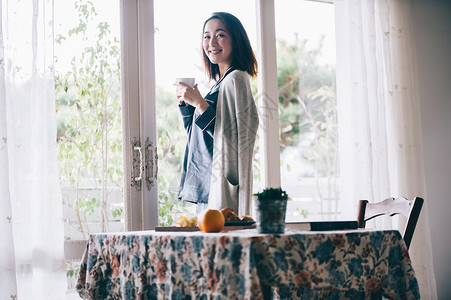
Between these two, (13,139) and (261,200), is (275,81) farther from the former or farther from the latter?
(261,200)

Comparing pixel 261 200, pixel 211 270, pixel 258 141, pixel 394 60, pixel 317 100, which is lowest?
pixel 211 270

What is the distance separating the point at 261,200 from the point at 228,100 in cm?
137

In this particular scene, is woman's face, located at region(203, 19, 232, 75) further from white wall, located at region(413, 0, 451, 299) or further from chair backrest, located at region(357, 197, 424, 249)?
white wall, located at region(413, 0, 451, 299)

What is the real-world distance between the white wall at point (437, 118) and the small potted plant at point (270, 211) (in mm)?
2486

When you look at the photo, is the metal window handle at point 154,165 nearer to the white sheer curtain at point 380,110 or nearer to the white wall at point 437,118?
the white sheer curtain at point 380,110

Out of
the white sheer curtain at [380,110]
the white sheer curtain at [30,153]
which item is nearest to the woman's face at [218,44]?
the white sheer curtain at [30,153]

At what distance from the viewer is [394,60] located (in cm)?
348

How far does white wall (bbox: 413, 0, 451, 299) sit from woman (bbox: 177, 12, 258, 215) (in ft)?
4.74

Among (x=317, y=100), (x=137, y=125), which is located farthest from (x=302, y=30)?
(x=137, y=125)

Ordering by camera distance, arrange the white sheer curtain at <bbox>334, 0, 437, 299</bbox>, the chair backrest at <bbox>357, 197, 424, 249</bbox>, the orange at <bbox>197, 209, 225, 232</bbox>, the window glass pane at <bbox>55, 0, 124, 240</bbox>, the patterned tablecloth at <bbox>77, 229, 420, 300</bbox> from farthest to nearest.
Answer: the white sheer curtain at <bbox>334, 0, 437, 299</bbox>, the window glass pane at <bbox>55, 0, 124, 240</bbox>, the chair backrest at <bbox>357, 197, 424, 249</bbox>, the orange at <bbox>197, 209, 225, 232</bbox>, the patterned tablecloth at <bbox>77, 229, 420, 300</bbox>

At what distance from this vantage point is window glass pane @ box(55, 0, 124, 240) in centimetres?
282

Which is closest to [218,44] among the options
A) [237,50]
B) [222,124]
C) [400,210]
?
[237,50]

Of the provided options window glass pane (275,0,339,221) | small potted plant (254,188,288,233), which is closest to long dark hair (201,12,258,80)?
window glass pane (275,0,339,221)

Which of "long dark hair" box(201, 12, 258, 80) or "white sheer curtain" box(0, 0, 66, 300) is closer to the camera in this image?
"white sheer curtain" box(0, 0, 66, 300)
